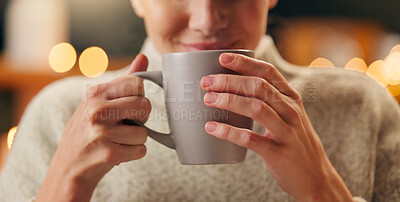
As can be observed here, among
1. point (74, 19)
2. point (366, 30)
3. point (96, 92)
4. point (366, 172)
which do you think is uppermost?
point (96, 92)

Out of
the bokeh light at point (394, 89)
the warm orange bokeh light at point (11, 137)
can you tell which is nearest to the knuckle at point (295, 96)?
the warm orange bokeh light at point (11, 137)

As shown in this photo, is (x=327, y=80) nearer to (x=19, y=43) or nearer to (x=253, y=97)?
(x=253, y=97)

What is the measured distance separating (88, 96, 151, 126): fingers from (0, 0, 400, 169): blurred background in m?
1.23

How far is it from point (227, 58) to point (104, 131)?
170 mm

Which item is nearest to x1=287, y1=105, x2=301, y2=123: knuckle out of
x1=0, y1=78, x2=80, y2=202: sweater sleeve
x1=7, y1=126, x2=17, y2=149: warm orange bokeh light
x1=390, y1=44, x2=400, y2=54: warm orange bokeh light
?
x1=0, y1=78, x2=80, y2=202: sweater sleeve

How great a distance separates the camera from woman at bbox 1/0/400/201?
0.54 m

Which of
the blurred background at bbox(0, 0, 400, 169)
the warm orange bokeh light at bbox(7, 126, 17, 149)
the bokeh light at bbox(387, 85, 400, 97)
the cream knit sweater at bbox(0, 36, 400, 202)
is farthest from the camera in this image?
the blurred background at bbox(0, 0, 400, 169)

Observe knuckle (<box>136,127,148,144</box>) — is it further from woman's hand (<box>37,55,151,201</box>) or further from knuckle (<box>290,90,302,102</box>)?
knuckle (<box>290,90,302,102</box>)

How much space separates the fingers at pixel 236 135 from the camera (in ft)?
1.72

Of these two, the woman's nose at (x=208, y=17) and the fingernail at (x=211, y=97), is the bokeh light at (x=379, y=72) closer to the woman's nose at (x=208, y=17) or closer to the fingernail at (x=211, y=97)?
the woman's nose at (x=208, y=17)

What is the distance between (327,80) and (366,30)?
7.65 ft

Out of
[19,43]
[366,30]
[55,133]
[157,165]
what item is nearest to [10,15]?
[19,43]

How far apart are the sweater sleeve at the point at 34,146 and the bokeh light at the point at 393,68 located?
1.92 meters

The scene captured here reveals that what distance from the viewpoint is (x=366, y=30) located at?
3.04m
